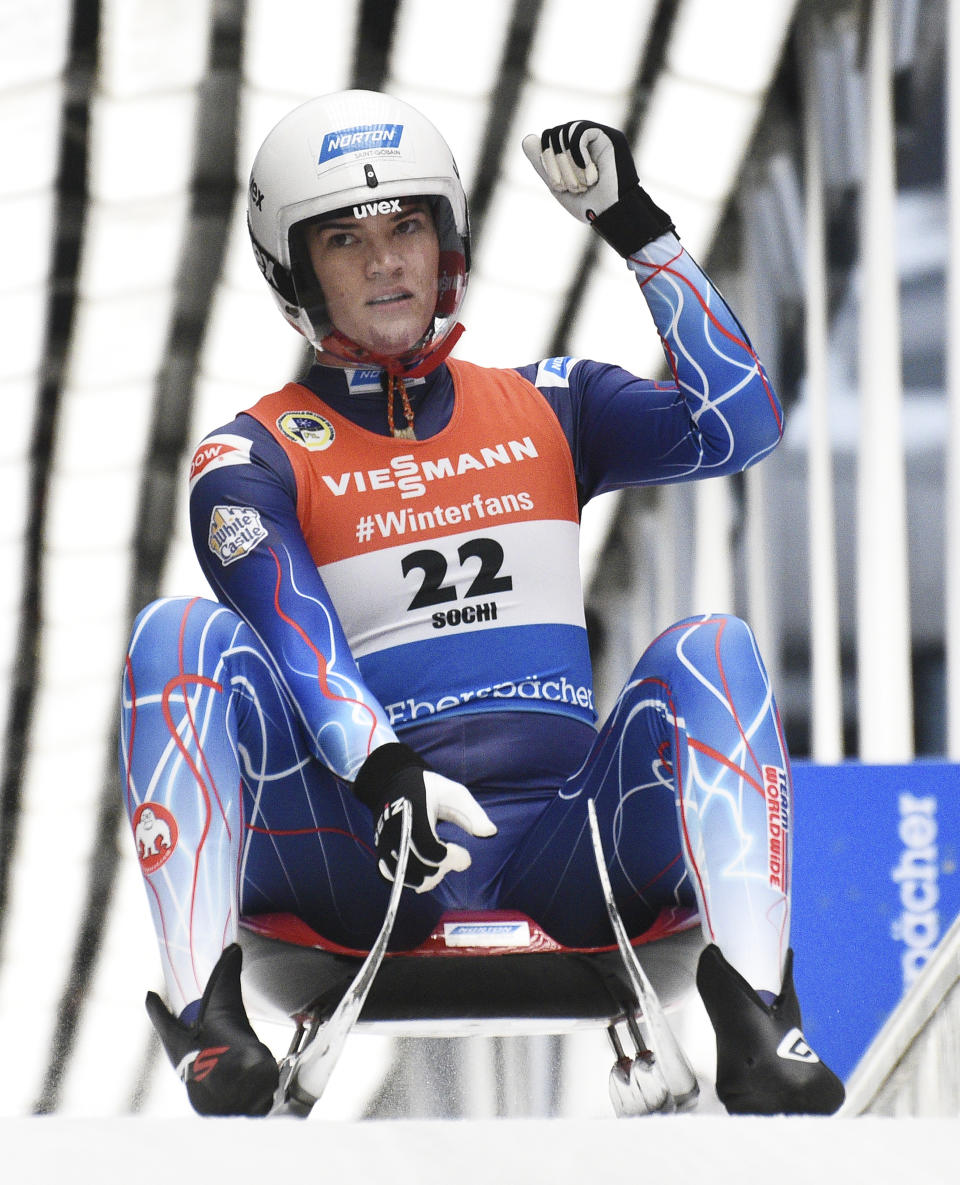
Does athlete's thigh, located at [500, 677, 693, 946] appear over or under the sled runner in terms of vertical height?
over

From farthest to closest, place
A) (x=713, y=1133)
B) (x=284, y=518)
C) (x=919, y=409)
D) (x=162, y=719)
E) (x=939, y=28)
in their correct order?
(x=919, y=409), (x=939, y=28), (x=284, y=518), (x=162, y=719), (x=713, y=1133)

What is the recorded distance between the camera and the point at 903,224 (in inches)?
332

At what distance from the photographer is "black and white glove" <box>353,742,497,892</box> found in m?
2.21

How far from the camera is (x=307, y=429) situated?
2775 millimetres

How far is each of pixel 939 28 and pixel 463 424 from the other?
5641mm

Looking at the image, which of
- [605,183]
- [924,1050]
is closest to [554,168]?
[605,183]

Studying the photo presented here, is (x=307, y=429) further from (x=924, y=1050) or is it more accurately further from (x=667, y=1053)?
(x=924, y=1050)

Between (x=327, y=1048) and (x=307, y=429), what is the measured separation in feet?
3.07

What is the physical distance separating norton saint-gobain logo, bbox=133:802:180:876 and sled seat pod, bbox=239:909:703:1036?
0.23 meters

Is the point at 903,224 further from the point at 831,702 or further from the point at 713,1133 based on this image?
the point at 713,1133

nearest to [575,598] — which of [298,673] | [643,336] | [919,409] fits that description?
[298,673]

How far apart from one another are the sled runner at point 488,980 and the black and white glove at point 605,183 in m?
0.82

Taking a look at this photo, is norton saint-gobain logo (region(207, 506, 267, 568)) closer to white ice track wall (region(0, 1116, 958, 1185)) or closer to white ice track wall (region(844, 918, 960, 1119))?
white ice track wall (region(0, 1116, 958, 1185))

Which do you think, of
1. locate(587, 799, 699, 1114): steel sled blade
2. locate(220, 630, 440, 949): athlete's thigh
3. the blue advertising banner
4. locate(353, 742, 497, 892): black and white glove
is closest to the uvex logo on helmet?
locate(220, 630, 440, 949): athlete's thigh
